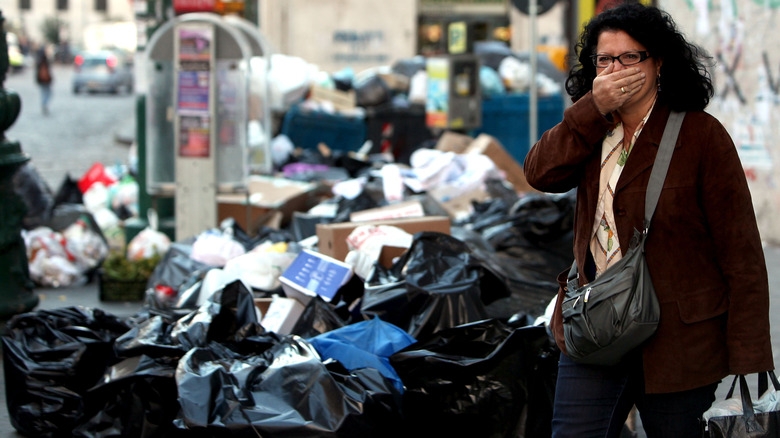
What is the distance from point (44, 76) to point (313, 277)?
64.9 ft

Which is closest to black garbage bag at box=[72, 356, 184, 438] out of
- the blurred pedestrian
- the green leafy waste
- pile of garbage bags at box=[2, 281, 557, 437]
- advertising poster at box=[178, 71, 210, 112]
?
pile of garbage bags at box=[2, 281, 557, 437]

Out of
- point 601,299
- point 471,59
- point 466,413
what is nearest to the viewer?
point 601,299

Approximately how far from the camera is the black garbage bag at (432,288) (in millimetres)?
4035

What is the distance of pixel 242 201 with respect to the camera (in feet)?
24.2

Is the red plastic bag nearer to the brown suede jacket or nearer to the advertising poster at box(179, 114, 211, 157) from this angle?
the advertising poster at box(179, 114, 211, 157)

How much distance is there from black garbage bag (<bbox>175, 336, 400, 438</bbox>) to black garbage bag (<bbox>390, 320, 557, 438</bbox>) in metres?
0.12

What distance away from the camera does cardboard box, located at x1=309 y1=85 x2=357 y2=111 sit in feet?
41.2

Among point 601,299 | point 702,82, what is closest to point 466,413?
point 601,299

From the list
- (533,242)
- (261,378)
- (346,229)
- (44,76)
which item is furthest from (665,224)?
(44,76)

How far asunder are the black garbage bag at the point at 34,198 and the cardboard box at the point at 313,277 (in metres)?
3.70

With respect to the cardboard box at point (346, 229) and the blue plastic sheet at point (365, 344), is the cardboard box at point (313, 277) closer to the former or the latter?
the cardboard box at point (346, 229)

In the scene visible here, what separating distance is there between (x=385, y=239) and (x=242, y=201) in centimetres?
279

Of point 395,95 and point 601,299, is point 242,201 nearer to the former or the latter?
point 601,299

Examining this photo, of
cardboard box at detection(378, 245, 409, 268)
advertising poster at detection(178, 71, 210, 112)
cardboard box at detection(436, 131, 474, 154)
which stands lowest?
cardboard box at detection(378, 245, 409, 268)
